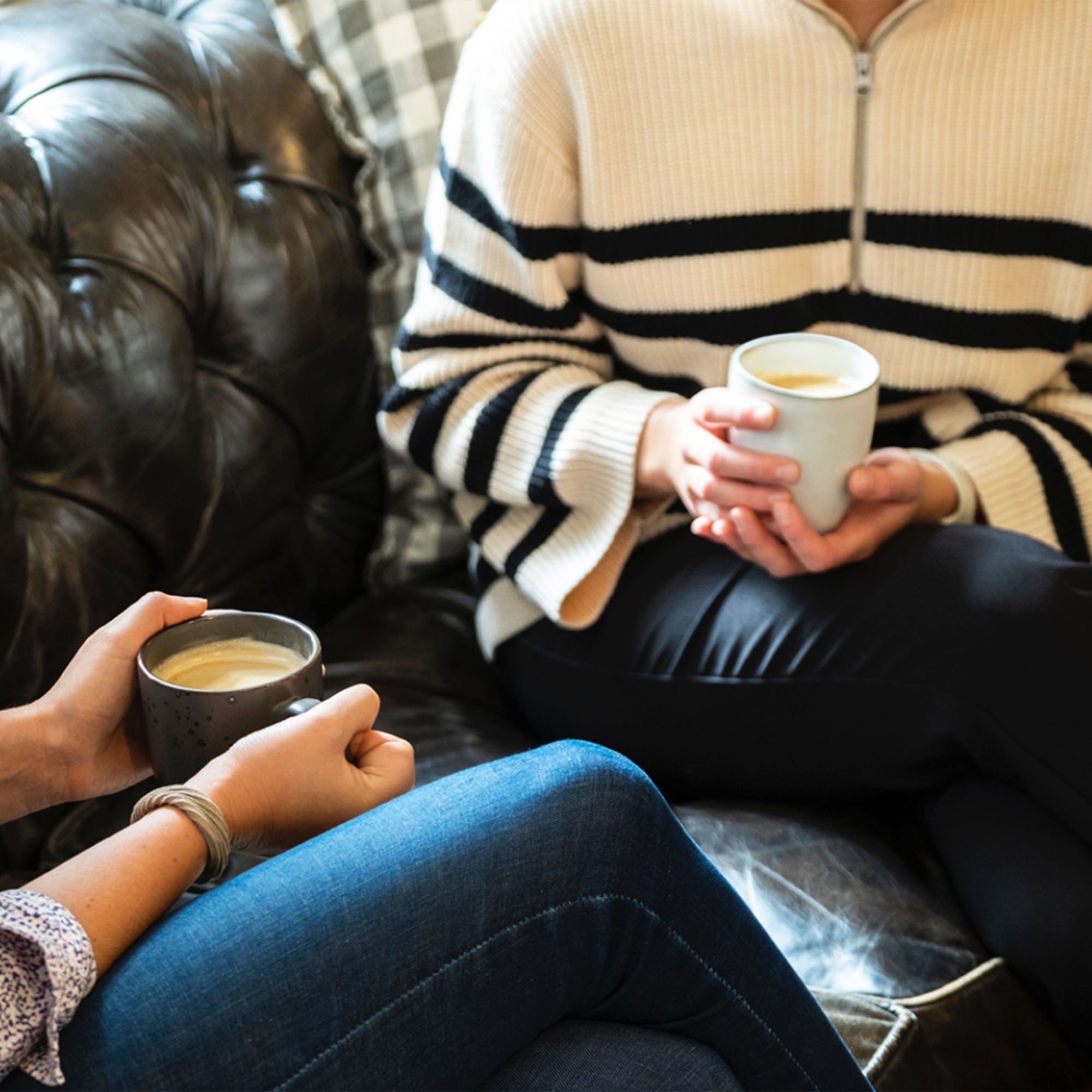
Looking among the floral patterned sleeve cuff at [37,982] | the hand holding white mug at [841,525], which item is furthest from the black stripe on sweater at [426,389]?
the floral patterned sleeve cuff at [37,982]

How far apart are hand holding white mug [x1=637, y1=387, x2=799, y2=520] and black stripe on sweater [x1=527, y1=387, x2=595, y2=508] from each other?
0.21ft

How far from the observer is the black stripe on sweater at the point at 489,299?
98 centimetres

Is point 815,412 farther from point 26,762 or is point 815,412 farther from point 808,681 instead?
point 26,762

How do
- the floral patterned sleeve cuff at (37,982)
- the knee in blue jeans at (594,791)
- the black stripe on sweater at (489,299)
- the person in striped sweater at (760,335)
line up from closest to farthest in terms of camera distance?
the floral patterned sleeve cuff at (37,982) < the knee in blue jeans at (594,791) < the person in striped sweater at (760,335) < the black stripe on sweater at (489,299)

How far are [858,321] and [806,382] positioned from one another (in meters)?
0.23

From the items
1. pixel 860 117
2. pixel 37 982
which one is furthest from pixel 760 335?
pixel 37 982

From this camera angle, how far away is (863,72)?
0.93 meters

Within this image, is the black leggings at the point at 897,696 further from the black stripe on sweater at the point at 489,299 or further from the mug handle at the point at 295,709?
the mug handle at the point at 295,709

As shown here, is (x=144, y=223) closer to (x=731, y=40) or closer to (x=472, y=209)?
(x=472, y=209)

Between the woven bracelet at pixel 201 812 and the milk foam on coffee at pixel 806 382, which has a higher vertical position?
the milk foam on coffee at pixel 806 382

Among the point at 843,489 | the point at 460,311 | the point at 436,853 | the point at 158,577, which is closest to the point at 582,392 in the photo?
the point at 460,311

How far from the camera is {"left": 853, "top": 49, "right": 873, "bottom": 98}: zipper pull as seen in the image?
3.05 feet

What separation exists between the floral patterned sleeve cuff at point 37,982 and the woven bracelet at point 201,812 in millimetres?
→ 67

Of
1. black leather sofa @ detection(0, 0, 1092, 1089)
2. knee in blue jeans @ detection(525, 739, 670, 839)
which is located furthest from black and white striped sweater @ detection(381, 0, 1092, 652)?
knee in blue jeans @ detection(525, 739, 670, 839)
